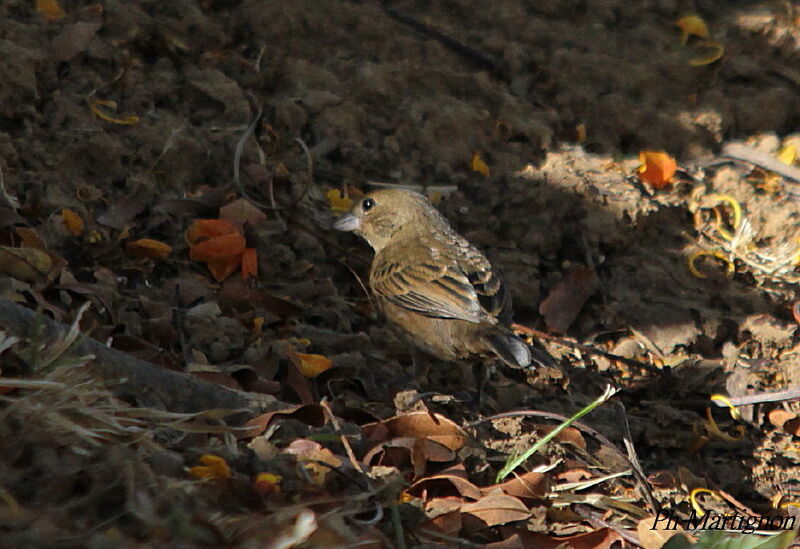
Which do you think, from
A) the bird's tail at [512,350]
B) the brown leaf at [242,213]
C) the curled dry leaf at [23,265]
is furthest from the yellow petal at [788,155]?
the curled dry leaf at [23,265]

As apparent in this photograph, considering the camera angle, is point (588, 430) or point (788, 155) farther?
point (788, 155)

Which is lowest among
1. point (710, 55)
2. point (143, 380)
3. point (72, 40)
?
point (143, 380)

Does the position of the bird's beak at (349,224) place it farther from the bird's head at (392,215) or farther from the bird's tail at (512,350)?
the bird's tail at (512,350)

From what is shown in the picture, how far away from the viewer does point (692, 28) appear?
287 inches

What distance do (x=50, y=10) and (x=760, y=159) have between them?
4.34m

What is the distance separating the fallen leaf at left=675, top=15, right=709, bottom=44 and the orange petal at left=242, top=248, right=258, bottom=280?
148 inches

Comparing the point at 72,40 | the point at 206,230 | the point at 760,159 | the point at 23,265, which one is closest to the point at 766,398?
the point at 760,159

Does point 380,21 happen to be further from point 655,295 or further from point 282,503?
point 282,503

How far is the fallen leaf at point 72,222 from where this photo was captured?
4805 mm

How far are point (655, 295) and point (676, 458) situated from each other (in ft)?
3.55

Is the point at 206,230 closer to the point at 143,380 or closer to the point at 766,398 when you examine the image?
the point at 143,380

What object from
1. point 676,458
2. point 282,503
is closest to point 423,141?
point 676,458

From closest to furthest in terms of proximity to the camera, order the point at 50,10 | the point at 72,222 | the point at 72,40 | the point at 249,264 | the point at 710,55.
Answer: the point at 72,222, the point at 249,264, the point at 72,40, the point at 50,10, the point at 710,55

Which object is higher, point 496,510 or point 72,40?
point 72,40
